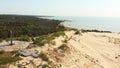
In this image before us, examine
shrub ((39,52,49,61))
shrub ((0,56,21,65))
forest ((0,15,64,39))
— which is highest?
shrub ((0,56,21,65))

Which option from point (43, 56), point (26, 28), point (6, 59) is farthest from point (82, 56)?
point (26, 28)

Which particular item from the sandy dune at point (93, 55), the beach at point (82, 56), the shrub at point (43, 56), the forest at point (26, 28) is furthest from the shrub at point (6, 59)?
the forest at point (26, 28)

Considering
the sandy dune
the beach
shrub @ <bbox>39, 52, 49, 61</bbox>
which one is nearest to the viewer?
shrub @ <bbox>39, 52, 49, 61</bbox>

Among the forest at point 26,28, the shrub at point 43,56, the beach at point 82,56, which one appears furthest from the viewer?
the forest at point 26,28

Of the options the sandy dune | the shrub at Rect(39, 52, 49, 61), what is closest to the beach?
the sandy dune

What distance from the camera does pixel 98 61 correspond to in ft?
52.0

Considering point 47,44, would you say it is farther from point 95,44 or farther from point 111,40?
point 111,40

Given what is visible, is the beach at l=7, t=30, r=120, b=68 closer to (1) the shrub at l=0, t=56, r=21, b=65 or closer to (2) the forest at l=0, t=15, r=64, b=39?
(1) the shrub at l=0, t=56, r=21, b=65

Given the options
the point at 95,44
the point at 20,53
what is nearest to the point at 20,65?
the point at 20,53

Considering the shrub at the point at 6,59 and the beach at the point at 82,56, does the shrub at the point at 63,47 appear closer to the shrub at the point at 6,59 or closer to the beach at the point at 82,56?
the beach at the point at 82,56

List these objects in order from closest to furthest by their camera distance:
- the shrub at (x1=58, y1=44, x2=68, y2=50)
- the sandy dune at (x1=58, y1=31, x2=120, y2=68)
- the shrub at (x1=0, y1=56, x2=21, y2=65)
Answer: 1. the shrub at (x1=0, y1=56, x2=21, y2=65)
2. the sandy dune at (x1=58, y1=31, x2=120, y2=68)
3. the shrub at (x1=58, y1=44, x2=68, y2=50)

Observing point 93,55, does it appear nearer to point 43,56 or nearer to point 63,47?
point 63,47

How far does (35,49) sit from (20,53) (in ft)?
4.35

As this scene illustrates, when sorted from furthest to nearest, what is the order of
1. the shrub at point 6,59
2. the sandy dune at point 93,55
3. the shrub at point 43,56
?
1. the sandy dune at point 93,55
2. the shrub at point 43,56
3. the shrub at point 6,59
